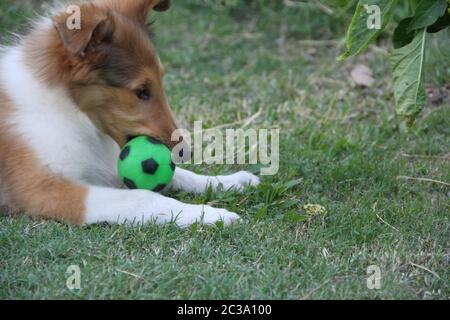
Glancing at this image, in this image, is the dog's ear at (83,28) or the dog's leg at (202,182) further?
the dog's leg at (202,182)

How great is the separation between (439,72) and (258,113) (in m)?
1.75

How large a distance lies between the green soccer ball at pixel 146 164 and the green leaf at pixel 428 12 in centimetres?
170

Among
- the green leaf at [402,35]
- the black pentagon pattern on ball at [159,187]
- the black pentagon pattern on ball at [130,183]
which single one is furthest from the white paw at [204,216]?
the green leaf at [402,35]

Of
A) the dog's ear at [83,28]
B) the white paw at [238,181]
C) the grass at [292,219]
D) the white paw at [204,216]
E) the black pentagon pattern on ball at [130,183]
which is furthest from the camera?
the white paw at [238,181]

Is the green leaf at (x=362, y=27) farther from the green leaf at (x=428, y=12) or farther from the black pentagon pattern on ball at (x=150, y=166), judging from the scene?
the black pentagon pattern on ball at (x=150, y=166)

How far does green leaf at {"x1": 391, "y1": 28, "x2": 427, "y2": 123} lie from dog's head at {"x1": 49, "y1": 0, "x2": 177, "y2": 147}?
54.7 inches

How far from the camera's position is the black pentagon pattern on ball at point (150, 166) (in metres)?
4.52

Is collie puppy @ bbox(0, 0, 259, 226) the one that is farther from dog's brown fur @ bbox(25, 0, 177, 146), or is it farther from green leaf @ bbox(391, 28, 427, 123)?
green leaf @ bbox(391, 28, 427, 123)

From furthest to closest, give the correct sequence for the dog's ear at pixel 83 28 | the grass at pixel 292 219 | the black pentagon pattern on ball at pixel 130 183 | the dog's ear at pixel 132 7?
the dog's ear at pixel 132 7, the black pentagon pattern on ball at pixel 130 183, the dog's ear at pixel 83 28, the grass at pixel 292 219

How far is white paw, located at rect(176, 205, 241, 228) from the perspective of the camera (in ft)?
14.4

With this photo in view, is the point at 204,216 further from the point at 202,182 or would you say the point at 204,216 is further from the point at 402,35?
the point at 402,35

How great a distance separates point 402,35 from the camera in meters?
4.79

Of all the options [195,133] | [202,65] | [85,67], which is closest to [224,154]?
[195,133]

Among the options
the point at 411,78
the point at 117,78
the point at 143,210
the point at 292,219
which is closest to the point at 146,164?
the point at 143,210
